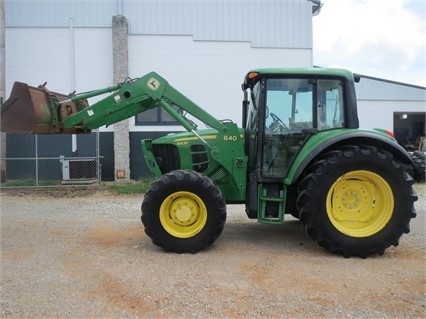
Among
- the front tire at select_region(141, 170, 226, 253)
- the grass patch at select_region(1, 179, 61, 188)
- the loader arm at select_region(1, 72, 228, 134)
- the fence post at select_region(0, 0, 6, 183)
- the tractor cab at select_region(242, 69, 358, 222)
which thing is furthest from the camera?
the fence post at select_region(0, 0, 6, 183)

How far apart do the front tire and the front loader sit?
0.04 feet

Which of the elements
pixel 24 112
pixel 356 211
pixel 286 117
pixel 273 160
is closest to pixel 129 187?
pixel 24 112

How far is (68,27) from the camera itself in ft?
43.8

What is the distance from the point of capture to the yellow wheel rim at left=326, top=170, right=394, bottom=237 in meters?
5.15

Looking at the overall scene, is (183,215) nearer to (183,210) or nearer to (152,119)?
(183,210)

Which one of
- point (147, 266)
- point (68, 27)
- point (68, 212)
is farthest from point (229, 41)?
point (147, 266)

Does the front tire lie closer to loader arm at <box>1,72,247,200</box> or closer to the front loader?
the front loader

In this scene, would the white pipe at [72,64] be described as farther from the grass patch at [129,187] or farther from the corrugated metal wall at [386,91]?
the corrugated metal wall at [386,91]

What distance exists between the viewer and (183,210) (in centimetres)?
521

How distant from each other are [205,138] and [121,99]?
1.28 metres

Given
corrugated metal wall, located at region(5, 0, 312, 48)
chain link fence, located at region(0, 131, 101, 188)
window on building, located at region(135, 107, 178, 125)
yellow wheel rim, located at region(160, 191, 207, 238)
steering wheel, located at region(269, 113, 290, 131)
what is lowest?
yellow wheel rim, located at region(160, 191, 207, 238)

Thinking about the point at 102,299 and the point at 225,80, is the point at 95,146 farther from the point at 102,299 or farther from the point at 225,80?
the point at 102,299

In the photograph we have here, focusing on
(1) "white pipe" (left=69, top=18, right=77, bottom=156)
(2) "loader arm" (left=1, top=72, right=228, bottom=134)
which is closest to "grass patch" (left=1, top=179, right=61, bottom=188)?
(1) "white pipe" (left=69, top=18, right=77, bottom=156)

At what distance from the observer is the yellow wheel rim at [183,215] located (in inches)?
204
